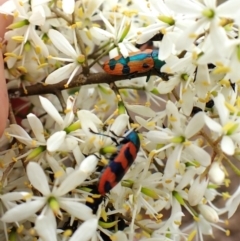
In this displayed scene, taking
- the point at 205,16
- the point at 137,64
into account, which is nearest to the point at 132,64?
the point at 137,64

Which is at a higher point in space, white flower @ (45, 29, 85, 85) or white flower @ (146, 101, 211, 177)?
white flower @ (45, 29, 85, 85)

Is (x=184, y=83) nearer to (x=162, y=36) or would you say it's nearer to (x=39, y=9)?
(x=162, y=36)

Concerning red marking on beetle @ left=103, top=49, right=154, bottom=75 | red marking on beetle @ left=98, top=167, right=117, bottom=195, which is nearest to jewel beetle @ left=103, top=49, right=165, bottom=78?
red marking on beetle @ left=103, top=49, right=154, bottom=75

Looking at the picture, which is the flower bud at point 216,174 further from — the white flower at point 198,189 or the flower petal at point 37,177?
the flower petal at point 37,177

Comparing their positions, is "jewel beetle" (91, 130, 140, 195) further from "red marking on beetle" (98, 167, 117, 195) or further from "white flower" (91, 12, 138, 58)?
"white flower" (91, 12, 138, 58)

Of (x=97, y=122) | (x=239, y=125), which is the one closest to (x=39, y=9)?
(x=97, y=122)

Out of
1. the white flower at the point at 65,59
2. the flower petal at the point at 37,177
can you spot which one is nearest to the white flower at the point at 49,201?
the flower petal at the point at 37,177

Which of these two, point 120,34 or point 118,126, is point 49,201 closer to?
point 118,126

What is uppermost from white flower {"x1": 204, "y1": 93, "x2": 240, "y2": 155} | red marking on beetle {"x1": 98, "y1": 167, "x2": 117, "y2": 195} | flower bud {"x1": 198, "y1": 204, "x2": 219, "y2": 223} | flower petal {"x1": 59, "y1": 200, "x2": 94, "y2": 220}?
white flower {"x1": 204, "y1": 93, "x2": 240, "y2": 155}
